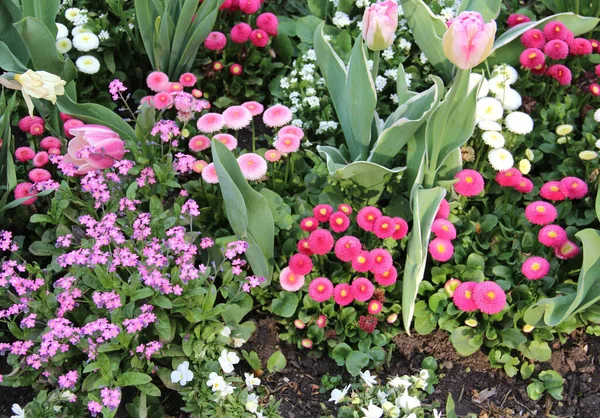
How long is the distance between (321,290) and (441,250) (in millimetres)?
396

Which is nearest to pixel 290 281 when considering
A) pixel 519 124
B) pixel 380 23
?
pixel 380 23

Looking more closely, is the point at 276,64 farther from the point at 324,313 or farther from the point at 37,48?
the point at 324,313

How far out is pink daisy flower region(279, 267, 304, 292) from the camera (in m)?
2.13

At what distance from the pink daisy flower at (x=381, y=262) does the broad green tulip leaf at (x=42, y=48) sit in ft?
4.24

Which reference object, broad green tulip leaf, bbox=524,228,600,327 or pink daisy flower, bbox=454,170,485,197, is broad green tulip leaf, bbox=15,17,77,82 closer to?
pink daisy flower, bbox=454,170,485,197

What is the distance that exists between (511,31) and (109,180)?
1.64 meters

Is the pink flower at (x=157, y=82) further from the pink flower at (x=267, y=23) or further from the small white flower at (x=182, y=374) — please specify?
the small white flower at (x=182, y=374)

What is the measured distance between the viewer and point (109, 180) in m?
2.14

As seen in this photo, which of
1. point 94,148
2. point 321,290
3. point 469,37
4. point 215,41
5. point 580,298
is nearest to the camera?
point 469,37

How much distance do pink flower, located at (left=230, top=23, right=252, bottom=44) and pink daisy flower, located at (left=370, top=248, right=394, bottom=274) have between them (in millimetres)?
1184

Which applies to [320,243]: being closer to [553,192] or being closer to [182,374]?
[182,374]

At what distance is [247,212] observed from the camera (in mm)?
2090

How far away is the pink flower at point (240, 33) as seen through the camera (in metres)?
2.79

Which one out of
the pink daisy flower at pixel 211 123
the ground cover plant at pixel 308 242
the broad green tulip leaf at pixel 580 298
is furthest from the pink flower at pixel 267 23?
the broad green tulip leaf at pixel 580 298
